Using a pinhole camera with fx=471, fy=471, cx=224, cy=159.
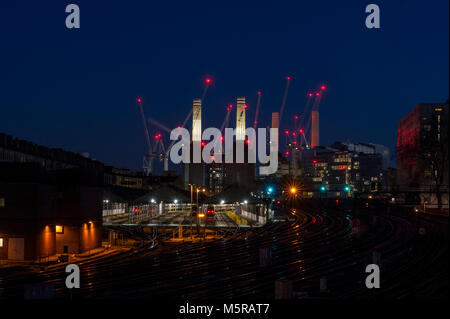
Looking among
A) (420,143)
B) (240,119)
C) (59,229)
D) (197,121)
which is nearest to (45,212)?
(59,229)

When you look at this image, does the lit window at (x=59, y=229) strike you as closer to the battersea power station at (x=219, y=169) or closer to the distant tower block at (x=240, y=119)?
the battersea power station at (x=219, y=169)

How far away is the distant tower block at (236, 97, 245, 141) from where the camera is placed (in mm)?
162125

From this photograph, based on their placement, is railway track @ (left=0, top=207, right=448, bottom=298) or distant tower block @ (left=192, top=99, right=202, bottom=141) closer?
railway track @ (left=0, top=207, right=448, bottom=298)

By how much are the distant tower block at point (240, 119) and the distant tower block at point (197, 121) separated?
561 inches

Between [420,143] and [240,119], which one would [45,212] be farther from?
[240,119]

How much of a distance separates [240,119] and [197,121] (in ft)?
52.4

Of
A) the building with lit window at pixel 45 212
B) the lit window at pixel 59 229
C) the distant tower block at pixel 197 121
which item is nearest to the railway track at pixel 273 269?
the building with lit window at pixel 45 212

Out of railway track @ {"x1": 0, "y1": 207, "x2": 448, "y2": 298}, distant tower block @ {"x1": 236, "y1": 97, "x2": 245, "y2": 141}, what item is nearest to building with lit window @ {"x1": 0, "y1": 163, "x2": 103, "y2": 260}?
railway track @ {"x1": 0, "y1": 207, "x2": 448, "y2": 298}

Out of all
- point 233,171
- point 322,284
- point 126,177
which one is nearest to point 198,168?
point 233,171

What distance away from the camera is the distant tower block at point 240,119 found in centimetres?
16212

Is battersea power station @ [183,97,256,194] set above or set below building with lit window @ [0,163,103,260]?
above

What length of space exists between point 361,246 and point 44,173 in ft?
63.6

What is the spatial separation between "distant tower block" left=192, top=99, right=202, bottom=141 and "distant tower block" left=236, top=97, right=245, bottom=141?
14252mm

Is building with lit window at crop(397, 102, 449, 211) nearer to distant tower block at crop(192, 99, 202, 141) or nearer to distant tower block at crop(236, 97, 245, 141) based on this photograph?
distant tower block at crop(236, 97, 245, 141)
